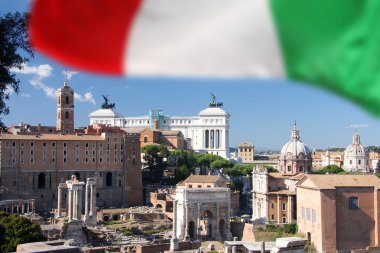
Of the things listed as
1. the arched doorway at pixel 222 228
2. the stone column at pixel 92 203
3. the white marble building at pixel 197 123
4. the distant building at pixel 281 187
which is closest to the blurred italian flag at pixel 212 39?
the arched doorway at pixel 222 228

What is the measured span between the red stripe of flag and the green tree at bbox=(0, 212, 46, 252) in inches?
671

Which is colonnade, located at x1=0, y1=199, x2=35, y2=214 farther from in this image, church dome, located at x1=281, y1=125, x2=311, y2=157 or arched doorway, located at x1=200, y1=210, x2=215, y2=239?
church dome, located at x1=281, y1=125, x2=311, y2=157

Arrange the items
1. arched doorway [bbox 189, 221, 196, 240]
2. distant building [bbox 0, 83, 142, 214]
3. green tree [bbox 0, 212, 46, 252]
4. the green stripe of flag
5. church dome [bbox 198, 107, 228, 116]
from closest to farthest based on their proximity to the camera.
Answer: the green stripe of flag → green tree [bbox 0, 212, 46, 252] → arched doorway [bbox 189, 221, 196, 240] → distant building [bbox 0, 83, 142, 214] → church dome [bbox 198, 107, 228, 116]

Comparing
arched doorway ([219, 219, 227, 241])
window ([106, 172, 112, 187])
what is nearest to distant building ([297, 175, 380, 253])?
arched doorway ([219, 219, 227, 241])

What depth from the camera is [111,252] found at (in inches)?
936

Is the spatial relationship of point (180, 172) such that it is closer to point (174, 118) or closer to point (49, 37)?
point (174, 118)

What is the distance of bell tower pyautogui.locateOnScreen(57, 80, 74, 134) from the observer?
144 feet

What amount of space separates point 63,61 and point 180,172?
145 feet

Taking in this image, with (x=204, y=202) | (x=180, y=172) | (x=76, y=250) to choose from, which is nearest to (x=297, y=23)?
(x=76, y=250)

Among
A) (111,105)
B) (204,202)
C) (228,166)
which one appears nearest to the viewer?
(204,202)

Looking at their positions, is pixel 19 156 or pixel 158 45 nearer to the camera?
pixel 158 45

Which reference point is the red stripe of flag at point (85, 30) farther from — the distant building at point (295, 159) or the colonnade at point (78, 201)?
the distant building at point (295, 159)

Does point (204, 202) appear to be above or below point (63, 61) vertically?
below

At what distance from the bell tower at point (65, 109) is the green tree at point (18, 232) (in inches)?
944
